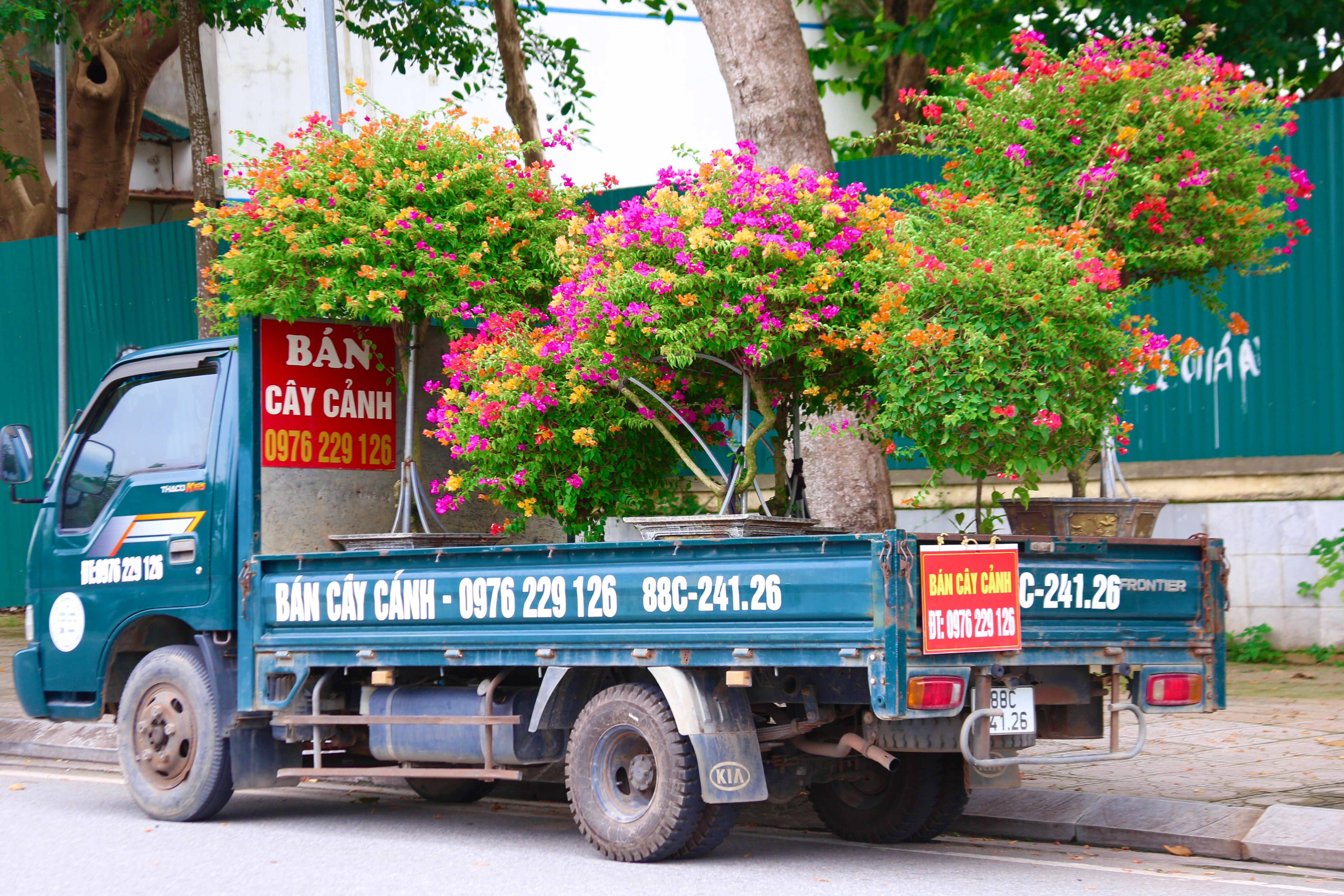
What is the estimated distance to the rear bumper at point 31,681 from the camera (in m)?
7.65

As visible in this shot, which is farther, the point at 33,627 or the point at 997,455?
the point at 33,627

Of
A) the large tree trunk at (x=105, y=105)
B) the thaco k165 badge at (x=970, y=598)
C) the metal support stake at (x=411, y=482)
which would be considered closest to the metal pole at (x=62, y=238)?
the large tree trunk at (x=105, y=105)

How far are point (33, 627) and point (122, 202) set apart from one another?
11.6 meters

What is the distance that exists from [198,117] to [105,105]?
4.05 m

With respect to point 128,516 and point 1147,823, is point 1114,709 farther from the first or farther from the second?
point 128,516

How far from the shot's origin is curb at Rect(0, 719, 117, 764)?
379 inches

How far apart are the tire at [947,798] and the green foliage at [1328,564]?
603cm

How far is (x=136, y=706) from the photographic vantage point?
288 inches

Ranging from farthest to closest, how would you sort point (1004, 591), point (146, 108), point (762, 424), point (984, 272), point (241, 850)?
1. point (146, 108)
2. point (762, 424)
3. point (241, 850)
4. point (984, 272)
5. point (1004, 591)

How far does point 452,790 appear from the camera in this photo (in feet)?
26.0

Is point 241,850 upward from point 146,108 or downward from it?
downward

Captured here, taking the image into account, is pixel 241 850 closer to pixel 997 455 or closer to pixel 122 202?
pixel 997 455

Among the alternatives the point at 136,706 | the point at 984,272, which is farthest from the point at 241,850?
the point at 984,272

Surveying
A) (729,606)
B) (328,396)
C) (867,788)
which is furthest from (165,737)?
(867,788)
